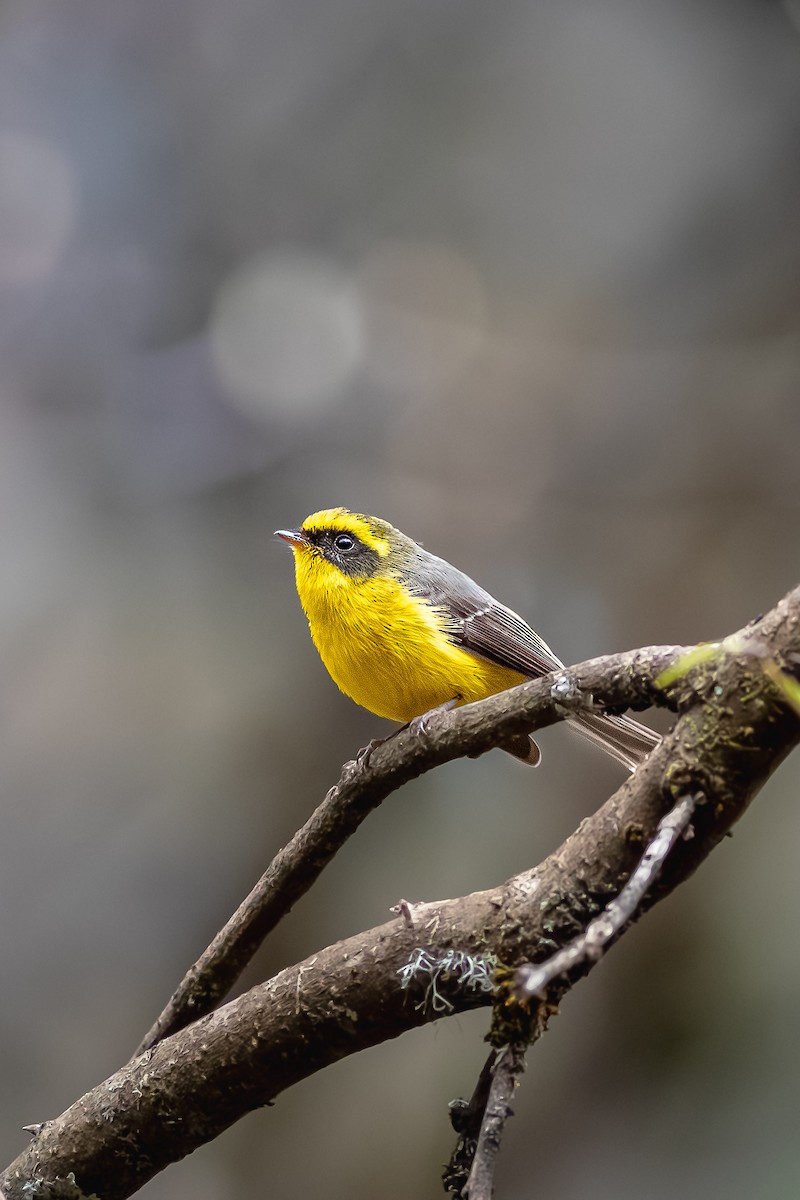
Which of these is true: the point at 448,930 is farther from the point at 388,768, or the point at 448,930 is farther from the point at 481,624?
the point at 481,624

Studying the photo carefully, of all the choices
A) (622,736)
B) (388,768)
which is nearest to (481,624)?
(622,736)

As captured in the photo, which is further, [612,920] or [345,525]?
[345,525]

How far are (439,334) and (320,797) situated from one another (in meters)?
2.85

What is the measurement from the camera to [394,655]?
10.4 ft

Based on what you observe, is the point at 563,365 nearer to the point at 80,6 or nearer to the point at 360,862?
the point at 360,862

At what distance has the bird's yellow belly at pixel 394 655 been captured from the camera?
Answer: 3.18 meters

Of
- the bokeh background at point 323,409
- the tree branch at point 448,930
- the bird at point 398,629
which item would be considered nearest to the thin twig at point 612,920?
the tree branch at point 448,930

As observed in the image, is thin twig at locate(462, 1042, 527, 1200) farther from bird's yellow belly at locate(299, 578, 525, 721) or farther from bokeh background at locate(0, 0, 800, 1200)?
bokeh background at locate(0, 0, 800, 1200)

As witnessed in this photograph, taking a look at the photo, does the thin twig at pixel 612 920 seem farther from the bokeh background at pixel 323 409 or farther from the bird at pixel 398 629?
the bokeh background at pixel 323 409

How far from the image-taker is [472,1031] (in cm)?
529

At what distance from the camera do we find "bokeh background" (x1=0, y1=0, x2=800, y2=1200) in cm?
575

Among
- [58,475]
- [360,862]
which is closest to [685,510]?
[360,862]

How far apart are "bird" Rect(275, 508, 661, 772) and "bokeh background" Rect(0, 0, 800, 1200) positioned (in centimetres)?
232

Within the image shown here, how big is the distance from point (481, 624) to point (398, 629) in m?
0.28
